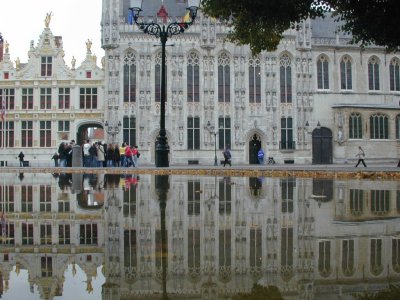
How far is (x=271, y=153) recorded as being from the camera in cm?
4438

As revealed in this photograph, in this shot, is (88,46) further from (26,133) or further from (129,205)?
(129,205)

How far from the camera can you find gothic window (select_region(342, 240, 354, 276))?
310 centimetres

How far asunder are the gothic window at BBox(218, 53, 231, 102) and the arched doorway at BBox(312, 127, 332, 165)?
343 inches

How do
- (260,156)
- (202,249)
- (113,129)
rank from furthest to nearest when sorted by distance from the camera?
1. (113,129)
2. (260,156)
3. (202,249)

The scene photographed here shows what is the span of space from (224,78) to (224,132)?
479 cm

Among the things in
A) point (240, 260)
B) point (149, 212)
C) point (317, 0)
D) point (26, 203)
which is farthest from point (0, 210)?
point (317, 0)

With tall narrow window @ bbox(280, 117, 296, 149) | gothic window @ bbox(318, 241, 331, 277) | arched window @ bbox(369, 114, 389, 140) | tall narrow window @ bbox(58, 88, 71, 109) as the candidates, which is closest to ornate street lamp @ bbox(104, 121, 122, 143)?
tall narrow window @ bbox(58, 88, 71, 109)

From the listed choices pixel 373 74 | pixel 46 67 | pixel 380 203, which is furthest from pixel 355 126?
pixel 380 203

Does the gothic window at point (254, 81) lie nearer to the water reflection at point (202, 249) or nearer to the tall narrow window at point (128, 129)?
the tall narrow window at point (128, 129)

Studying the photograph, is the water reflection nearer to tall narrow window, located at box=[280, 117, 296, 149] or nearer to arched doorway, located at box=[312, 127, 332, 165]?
tall narrow window, located at box=[280, 117, 296, 149]

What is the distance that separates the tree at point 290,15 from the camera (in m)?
13.9

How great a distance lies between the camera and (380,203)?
7102 millimetres

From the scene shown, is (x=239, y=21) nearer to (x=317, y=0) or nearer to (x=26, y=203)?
(x=317, y=0)

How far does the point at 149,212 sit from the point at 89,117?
1544 inches
